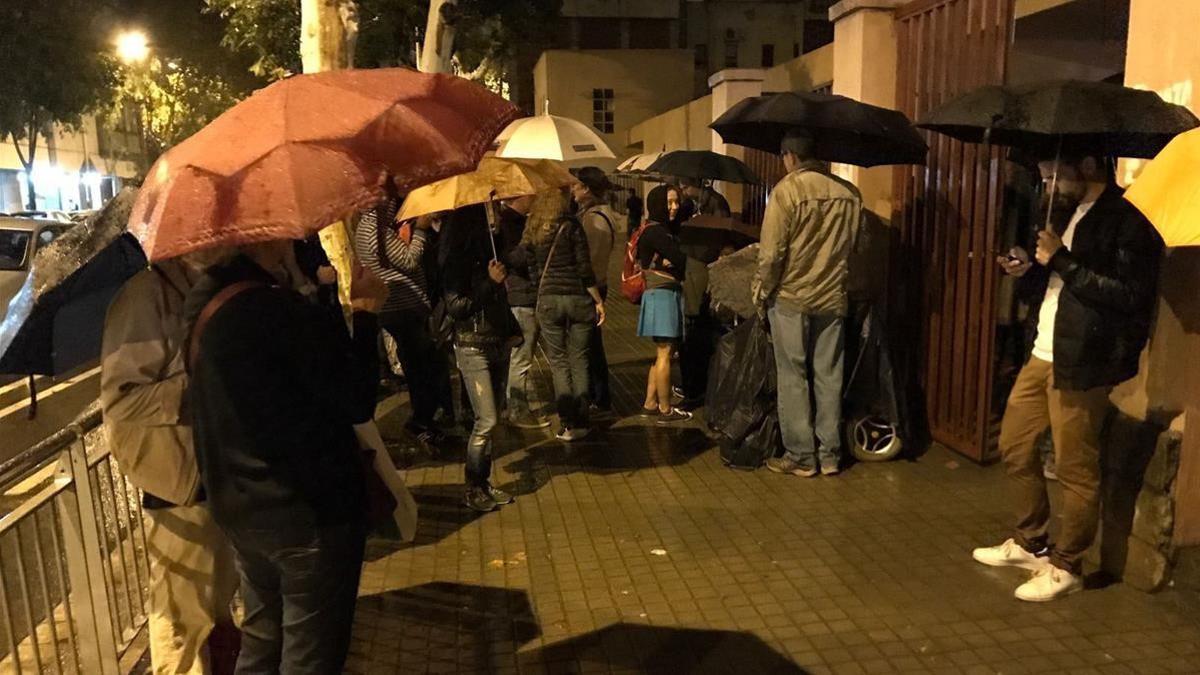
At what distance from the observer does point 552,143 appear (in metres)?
6.79

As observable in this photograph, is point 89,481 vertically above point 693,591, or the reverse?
point 89,481

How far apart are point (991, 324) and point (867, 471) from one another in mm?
1164

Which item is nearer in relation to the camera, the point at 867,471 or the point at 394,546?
the point at 394,546

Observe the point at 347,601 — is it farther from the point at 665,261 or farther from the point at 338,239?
the point at 665,261

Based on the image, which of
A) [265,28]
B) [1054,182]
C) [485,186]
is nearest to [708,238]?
[485,186]

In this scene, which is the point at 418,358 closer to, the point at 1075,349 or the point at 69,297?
the point at 69,297

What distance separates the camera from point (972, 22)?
18.2 ft

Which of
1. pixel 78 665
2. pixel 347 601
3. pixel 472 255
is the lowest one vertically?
pixel 78 665

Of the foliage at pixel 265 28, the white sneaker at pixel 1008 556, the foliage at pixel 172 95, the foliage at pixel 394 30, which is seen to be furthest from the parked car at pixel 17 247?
the foliage at pixel 172 95

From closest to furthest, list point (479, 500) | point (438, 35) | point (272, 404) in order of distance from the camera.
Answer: point (272, 404)
point (479, 500)
point (438, 35)

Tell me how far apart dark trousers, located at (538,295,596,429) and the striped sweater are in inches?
34.4

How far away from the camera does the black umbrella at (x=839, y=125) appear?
5.39m

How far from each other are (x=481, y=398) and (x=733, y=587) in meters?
1.82

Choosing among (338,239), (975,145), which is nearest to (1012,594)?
(975,145)
